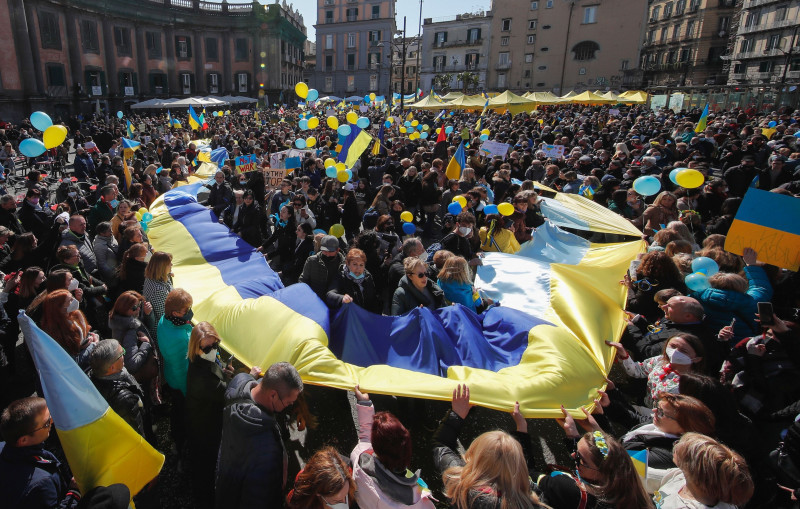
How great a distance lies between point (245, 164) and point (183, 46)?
4046cm

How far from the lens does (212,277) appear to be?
536cm

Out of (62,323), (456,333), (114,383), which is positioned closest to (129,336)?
(62,323)

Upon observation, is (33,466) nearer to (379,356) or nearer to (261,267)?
(379,356)

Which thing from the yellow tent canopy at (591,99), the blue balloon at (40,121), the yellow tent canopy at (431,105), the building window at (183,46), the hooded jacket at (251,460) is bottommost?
the hooded jacket at (251,460)

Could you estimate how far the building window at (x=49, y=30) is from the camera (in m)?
29.3

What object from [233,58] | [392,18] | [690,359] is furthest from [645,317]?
[392,18]

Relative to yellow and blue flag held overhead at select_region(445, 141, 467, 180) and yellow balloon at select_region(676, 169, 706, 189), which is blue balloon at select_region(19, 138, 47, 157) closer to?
yellow and blue flag held overhead at select_region(445, 141, 467, 180)

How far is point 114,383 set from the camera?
290cm

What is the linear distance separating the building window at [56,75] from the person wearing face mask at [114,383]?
3632 centimetres

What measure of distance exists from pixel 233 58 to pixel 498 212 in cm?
4793

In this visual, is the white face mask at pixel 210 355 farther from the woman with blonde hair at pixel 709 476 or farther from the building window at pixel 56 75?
the building window at pixel 56 75

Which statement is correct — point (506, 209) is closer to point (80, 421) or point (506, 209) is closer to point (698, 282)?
point (698, 282)

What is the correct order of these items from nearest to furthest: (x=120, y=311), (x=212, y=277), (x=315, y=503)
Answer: (x=315, y=503), (x=120, y=311), (x=212, y=277)

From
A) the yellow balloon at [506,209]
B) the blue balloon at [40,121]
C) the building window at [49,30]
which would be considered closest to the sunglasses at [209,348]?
the yellow balloon at [506,209]
